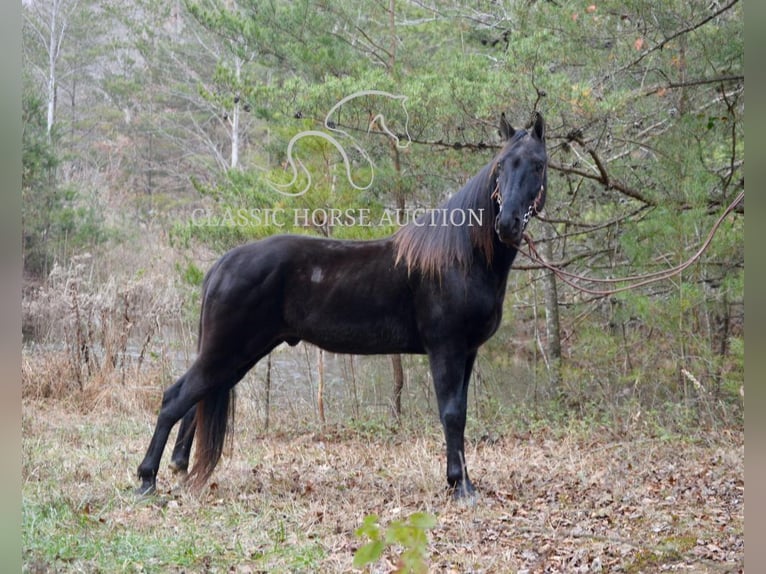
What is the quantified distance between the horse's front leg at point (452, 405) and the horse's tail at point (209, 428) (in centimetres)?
133

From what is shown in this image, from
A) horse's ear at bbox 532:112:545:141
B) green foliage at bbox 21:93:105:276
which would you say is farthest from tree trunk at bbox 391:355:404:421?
green foliage at bbox 21:93:105:276

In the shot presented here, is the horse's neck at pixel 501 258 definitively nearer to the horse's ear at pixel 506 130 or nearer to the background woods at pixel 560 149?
the horse's ear at pixel 506 130

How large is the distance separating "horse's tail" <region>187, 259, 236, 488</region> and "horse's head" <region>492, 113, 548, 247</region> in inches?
71.0

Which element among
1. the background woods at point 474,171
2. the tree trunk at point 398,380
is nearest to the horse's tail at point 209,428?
the background woods at point 474,171

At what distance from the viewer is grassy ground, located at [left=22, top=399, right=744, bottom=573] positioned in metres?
3.21

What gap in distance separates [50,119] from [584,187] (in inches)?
536

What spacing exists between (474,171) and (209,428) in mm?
3692

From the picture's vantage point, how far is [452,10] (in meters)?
7.79

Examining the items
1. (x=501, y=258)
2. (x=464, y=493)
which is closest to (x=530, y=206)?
(x=501, y=258)

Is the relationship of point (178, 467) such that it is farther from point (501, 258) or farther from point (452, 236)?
point (501, 258)

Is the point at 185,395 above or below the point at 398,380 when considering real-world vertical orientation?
above

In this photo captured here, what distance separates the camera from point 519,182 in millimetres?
3910

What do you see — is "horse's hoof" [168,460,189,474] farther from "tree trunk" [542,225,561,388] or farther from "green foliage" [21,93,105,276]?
"green foliage" [21,93,105,276]

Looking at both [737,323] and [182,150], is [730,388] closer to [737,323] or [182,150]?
[737,323]
